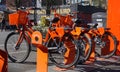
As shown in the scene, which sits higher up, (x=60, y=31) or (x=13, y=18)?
(x=13, y=18)

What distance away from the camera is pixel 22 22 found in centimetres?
928

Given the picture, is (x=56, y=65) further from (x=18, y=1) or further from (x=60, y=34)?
(x=18, y=1)

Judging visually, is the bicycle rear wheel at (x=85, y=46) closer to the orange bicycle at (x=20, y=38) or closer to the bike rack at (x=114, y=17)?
the orange bicycle at (x=20, y=38)

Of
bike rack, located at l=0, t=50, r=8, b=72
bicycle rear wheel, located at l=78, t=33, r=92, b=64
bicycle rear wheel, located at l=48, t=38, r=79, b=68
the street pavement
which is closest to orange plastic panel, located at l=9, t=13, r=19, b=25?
the street pavement

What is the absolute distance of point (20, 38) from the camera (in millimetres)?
9367

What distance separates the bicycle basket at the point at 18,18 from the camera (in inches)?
360

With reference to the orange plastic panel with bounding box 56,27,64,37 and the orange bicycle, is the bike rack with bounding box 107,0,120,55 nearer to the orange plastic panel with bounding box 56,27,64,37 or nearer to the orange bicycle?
the orange bicycle

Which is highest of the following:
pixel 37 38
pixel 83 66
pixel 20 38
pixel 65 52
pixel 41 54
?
pixel 37 38

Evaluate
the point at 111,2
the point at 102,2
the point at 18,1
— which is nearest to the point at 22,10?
the point at 111,2

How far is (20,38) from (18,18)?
0.54 meters

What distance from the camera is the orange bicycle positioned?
9.18m

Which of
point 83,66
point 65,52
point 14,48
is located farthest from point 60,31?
point 14,48

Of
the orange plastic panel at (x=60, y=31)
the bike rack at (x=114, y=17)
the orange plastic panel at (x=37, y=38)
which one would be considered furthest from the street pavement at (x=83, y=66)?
the orange plastic panel at (x=37, y=38)

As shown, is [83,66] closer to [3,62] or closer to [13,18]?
[13,18]
